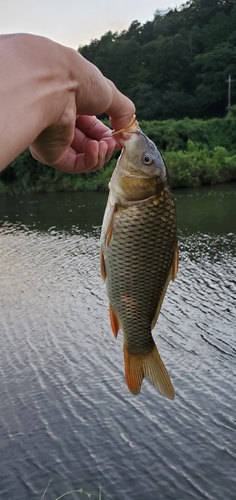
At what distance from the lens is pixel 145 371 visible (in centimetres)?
240

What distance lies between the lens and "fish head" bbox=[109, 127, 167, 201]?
2.11 m

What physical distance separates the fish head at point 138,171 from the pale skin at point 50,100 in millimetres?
73

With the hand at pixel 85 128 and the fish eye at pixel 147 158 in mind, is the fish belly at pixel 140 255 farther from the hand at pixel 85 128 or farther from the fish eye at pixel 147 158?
the hand at pixel 85 128

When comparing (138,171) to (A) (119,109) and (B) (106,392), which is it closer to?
(A) (119,109)

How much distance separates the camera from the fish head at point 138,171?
2107mm

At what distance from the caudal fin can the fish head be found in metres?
0.75

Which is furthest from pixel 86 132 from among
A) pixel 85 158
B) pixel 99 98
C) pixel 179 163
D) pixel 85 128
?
pixel 179 163

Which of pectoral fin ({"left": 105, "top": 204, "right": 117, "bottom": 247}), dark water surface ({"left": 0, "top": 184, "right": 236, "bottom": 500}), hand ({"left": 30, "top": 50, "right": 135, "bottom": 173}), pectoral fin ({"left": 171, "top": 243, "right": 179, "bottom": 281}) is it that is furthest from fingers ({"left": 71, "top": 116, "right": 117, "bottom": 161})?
dark water surface ({"left": 0, "top": 184, "right": 236, "bottom": 500})

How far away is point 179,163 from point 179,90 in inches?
1273

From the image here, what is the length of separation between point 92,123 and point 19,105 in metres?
1.07

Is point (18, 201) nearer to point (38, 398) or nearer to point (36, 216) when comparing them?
point (36, 216)

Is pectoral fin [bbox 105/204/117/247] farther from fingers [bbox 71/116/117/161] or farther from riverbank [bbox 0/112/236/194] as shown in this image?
riverbank [bbox 0/112/236/194]

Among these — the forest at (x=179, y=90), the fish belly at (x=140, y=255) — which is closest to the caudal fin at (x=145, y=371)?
the fish belly at (x=140, y=255)

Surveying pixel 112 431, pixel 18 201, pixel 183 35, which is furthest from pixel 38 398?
pixel 183 35
